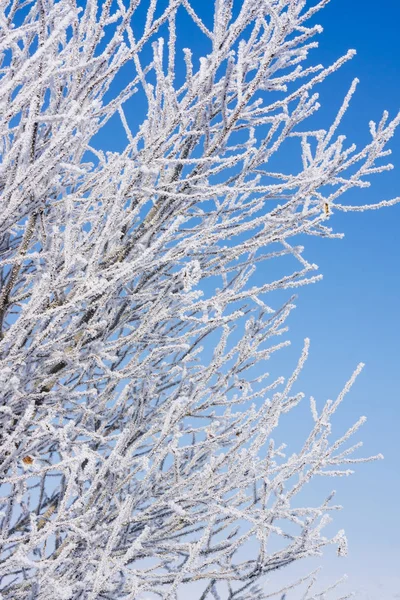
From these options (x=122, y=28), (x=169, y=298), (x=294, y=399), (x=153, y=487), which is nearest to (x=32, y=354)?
(x=169, y=298)

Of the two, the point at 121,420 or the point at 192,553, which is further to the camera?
the point at 121,420

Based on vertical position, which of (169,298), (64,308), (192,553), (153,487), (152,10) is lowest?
(192,553)

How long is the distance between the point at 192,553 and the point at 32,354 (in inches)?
54.6

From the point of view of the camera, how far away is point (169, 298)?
360 centimetres

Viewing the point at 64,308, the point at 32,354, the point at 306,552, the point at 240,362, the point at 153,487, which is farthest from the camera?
the point at 240,362

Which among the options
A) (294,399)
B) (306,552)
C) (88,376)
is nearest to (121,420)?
(88,376)

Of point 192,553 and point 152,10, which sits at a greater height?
point 152,10

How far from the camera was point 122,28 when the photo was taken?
2.84 meters

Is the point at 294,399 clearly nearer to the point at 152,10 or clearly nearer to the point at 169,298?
the point at 169,298

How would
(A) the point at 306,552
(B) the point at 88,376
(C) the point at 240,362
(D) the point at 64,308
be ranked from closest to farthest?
(D) the point at 64,308, (A) the point at 306,552, (B) the point at 88,376, (C) the point at 240,362

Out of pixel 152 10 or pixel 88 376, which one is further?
pixel 88 376

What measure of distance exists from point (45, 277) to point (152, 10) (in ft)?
4.93

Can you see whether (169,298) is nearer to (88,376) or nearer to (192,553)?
(88,376)

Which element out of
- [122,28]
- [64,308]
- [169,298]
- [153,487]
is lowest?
[153,487]
